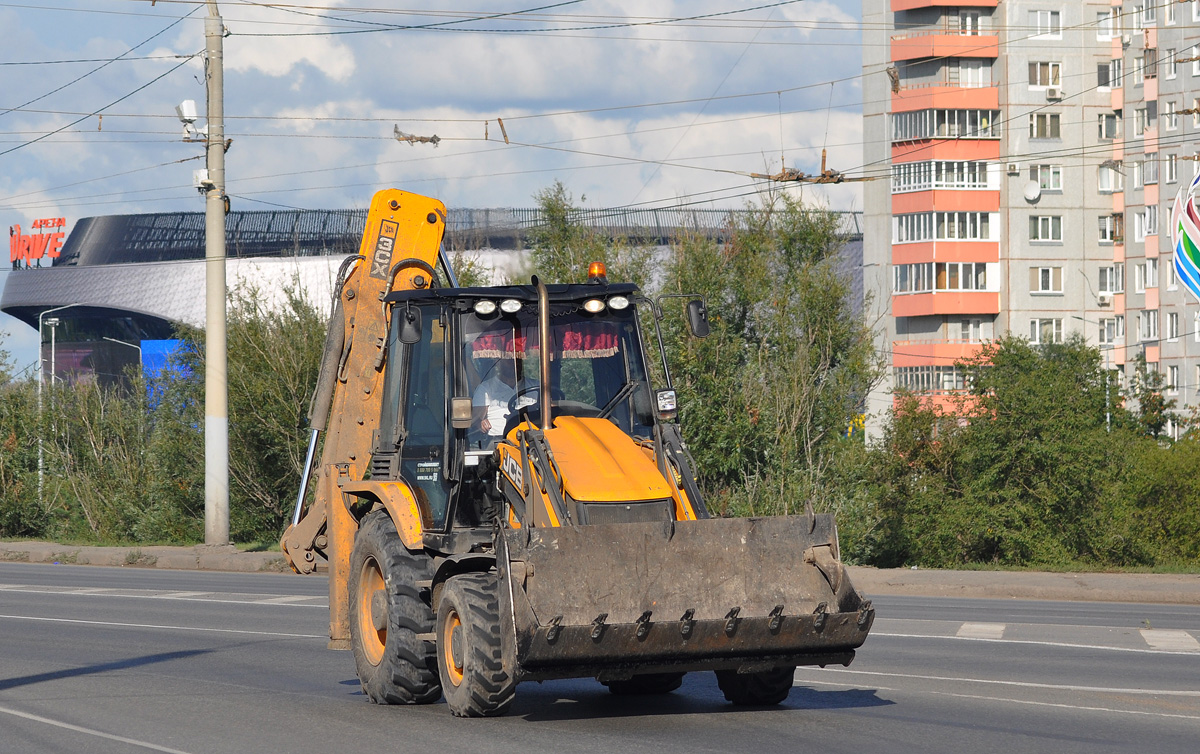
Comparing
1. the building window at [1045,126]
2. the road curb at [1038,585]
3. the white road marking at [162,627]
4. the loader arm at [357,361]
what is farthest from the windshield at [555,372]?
the building window at [1045,126]

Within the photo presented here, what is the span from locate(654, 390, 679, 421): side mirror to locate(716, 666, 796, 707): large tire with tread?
5.90 feet

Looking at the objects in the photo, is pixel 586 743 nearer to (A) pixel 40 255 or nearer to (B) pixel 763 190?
(B) pixel 763 190

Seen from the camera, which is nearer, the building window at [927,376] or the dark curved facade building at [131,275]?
the building window at [927,376]

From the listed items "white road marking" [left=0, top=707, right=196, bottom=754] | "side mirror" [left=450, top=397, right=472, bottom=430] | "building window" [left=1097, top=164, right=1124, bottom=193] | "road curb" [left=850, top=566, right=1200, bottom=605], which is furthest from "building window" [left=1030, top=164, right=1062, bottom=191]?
"white road marking" [left=0, top=707, right=196, bottom=754]

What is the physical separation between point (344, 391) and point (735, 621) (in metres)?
4.89

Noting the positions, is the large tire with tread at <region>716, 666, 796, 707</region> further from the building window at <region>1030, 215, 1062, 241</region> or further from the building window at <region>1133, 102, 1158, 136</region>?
the building window at <region>1030, 215, 1062, 241</region>

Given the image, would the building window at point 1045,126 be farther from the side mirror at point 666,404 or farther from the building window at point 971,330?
the side mirror at point 666,404

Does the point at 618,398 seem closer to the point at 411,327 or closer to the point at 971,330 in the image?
the point at 411,327

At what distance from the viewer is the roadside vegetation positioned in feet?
105

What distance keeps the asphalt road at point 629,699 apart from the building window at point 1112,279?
7116cm

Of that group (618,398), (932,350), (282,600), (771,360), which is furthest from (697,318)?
(932,350)

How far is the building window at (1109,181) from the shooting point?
84.0 metres

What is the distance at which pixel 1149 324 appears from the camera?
259 feet

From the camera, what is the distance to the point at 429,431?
10.7 metres
